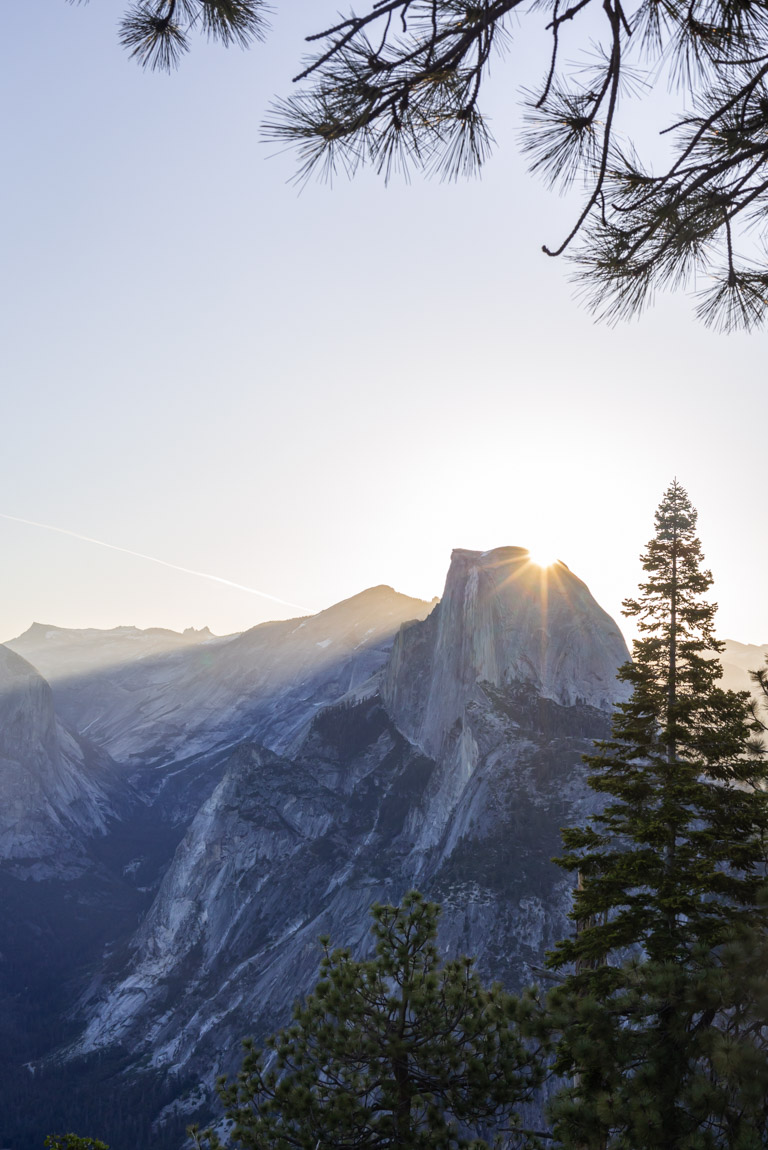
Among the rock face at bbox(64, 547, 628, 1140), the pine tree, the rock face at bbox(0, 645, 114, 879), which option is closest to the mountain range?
the rock face at bbox(64, 547, 628, 1140)

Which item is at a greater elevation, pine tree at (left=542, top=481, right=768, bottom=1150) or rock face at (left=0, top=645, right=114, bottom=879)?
pine tree at (left=542, top=481, right=768, bottom=1150)

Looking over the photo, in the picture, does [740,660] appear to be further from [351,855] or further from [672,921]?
[672,921]

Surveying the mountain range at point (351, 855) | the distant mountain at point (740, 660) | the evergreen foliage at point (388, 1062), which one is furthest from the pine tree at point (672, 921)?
the distant mountain at point (740, 660)

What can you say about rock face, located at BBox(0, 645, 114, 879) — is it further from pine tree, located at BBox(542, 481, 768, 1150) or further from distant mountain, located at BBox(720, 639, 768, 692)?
pine tree, located at BBox(542, 481, 768, 1150)

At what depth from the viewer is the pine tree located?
709 cm

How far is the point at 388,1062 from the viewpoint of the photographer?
14156mm

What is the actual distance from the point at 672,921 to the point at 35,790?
193 meters

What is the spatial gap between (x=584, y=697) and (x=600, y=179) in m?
91.8

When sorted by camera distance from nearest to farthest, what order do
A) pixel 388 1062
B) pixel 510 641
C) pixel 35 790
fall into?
1. pixel 388 1062
2. pixel 510 641
3. pixel 35 790

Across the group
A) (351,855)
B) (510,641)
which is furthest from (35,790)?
(510,641)

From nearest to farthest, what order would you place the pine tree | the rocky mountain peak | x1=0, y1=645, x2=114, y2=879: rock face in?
the pine tree
the rocky mountain peak
x1=0, y1=645, x2=114, y2=879: rock face

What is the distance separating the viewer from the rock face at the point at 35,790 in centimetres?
17338

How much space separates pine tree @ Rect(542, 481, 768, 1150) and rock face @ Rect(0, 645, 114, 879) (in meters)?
185

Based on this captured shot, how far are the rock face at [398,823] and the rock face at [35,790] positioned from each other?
57056 mm
